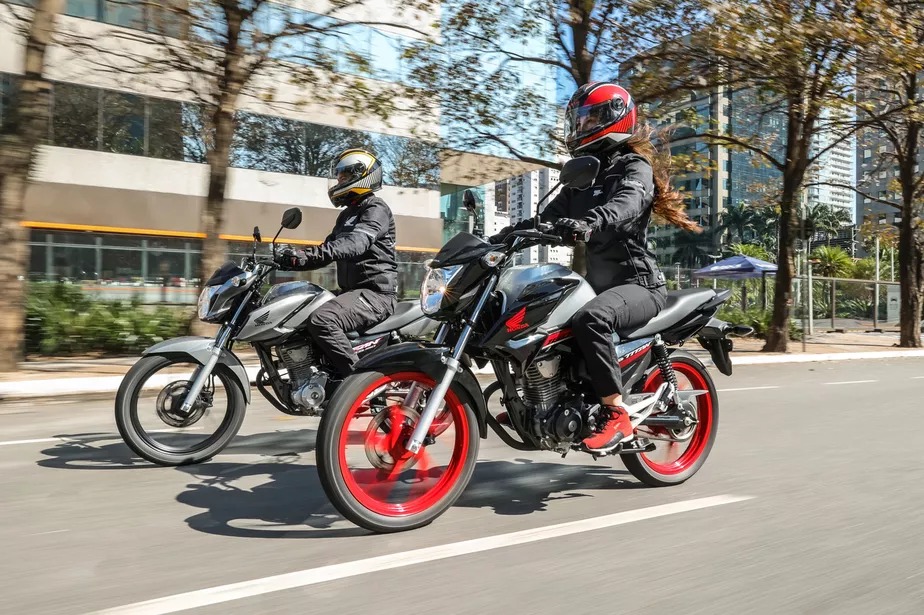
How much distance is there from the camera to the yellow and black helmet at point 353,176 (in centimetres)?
556

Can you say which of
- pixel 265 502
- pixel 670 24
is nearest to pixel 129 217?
pixel 670 24

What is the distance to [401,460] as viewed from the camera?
377 centimetres

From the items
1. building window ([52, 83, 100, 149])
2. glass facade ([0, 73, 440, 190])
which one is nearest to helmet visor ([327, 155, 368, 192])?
glass facade ([0, 73, 440, 190])

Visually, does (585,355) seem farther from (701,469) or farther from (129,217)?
(129,217)

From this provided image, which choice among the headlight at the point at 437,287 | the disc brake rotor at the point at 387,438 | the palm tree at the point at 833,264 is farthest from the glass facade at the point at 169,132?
the palm tree at the point at 833,264

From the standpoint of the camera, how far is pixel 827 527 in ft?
12.9

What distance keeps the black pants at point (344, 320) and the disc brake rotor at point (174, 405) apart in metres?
0.83

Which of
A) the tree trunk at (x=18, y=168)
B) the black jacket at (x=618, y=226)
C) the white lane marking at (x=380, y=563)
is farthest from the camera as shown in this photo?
the tree trunk at (x=18, y=168)

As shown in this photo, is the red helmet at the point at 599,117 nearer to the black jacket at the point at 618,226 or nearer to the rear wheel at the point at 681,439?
the black jacket at the point at 618,226

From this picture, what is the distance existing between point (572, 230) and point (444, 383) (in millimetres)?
898

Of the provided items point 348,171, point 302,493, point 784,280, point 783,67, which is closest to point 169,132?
point 784,280

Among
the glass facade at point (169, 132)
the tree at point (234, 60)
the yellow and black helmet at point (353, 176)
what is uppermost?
the glass facade at point (169, 132)

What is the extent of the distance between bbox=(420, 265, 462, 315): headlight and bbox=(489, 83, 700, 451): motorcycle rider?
39 cm

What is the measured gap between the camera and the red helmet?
426 cm
